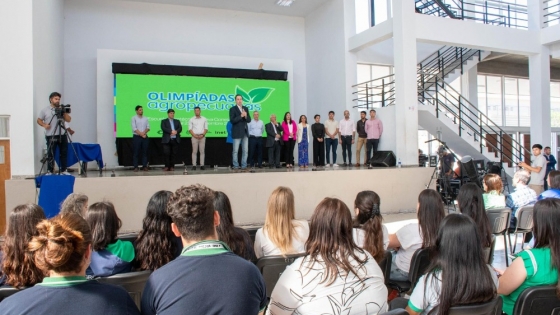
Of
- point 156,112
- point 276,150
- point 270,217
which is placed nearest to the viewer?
point 270,217

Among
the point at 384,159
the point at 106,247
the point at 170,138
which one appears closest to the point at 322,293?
the point at 106,247

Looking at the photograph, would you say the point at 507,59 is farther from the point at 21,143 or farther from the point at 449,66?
the point at 21,143

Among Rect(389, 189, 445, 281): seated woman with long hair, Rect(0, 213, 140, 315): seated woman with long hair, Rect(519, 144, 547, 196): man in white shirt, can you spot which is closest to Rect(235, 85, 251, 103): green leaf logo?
Rect(519, 144, 547, 196): man in white shirt

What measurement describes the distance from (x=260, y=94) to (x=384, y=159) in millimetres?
3713

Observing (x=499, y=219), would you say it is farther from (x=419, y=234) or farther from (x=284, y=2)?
(x=284, y=2)

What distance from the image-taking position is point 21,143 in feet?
20.8

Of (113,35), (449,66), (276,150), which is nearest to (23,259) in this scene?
(276,150)

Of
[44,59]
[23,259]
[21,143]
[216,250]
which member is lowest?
[23,259]

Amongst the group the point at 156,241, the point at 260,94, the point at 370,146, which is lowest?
the point at 156,241

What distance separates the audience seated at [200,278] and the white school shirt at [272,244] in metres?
1.16

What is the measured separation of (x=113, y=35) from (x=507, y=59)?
12.3 metres

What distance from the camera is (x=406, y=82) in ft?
30.5

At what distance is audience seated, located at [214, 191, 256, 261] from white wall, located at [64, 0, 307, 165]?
8.77 m

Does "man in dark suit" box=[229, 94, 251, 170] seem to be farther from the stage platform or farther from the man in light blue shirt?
the stage platform
